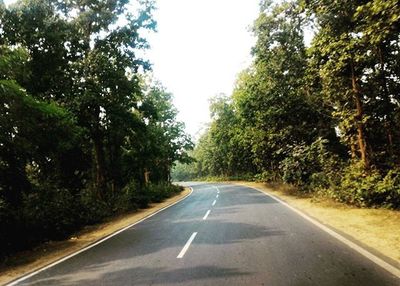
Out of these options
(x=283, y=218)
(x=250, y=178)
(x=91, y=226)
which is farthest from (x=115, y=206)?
(x=250, y=178)

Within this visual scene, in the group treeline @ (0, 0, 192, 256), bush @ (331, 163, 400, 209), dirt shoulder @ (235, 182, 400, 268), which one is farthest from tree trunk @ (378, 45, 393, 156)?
treeline @ (0, 0, 192, 256)

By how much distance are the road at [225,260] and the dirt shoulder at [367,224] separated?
0.59m

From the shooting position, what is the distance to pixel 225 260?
7594mm

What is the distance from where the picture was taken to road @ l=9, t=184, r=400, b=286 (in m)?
6.17

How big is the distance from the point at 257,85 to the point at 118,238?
51.8 feet

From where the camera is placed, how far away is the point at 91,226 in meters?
16.5

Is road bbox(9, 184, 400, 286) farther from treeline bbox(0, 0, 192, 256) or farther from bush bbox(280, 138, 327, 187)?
bush bbox(280, 138, 327, 187)

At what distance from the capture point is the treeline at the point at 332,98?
14.1 m

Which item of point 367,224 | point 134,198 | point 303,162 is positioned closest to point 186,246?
point 367,224

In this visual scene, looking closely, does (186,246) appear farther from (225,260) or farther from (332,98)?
(332,98)

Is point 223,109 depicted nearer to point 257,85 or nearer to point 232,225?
point 257,85

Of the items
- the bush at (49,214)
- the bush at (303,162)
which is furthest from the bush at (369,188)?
the bush at (49,214)

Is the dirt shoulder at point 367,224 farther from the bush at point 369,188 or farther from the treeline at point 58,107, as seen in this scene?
the treeline at point 58,107

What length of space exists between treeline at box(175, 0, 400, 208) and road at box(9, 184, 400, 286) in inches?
190
